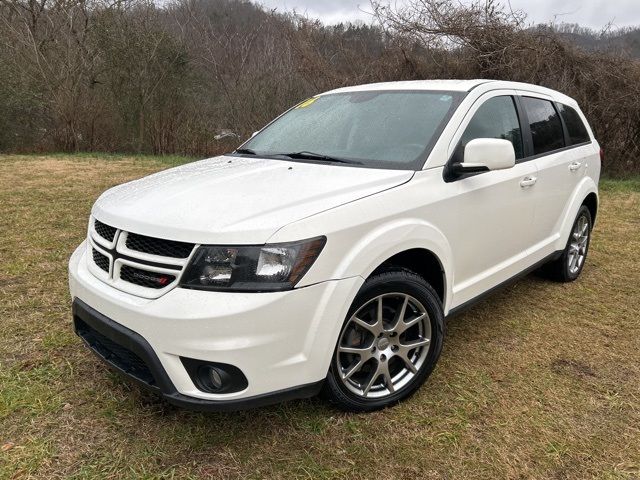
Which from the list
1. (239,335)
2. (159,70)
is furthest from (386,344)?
(159,70)

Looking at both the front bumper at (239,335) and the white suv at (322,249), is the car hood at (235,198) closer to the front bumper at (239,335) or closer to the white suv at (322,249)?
the white suv at (322,249)

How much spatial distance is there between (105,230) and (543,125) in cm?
319

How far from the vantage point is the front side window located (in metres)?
3.06

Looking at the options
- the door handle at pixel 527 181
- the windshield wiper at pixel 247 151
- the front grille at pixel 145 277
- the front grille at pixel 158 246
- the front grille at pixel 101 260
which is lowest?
the front grille at pixel 101 260

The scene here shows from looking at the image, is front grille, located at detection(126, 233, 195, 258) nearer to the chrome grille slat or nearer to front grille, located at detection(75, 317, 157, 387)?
the chrome grille slat

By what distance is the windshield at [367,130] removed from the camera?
9.37 feet

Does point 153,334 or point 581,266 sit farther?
point 581,266

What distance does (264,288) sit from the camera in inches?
79.3

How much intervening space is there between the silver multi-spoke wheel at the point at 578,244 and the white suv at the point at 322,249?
1032 millimetres

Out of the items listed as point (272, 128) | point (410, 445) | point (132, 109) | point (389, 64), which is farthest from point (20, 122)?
point (410, 445)

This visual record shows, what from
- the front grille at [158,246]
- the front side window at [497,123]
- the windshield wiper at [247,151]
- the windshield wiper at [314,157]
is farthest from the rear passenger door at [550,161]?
the front grille at [158,246]

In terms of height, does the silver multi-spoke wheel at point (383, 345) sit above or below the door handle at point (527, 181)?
below

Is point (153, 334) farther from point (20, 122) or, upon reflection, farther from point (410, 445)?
point (20, 122)

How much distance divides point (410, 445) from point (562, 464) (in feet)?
2.15
